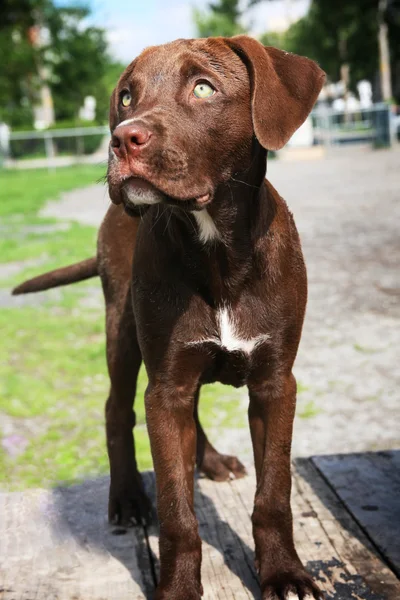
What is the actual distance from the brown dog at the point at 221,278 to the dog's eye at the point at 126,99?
1 centimetres

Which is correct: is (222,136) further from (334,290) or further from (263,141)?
(334,290)

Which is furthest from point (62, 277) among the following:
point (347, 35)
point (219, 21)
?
point (219, 21)

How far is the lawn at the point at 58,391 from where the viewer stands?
456 centimetres

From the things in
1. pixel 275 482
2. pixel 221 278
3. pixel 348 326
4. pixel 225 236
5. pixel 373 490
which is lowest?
pixel 348 326

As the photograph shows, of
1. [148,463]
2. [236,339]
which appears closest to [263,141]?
[236,339]

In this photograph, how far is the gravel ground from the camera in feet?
15.7

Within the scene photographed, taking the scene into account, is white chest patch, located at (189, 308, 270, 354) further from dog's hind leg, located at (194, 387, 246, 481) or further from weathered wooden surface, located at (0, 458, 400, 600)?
dog's hind leg, located at (194, 387, 246, 481)

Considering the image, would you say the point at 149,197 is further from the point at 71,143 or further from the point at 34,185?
the point at 71,143

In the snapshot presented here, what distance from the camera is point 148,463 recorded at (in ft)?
14.5

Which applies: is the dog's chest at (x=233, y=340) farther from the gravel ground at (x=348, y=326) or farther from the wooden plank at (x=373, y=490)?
the gravel ground at (x=348, y=326)

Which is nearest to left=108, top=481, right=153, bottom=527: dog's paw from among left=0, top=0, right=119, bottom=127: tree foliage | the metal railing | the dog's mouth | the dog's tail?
the dog's tail

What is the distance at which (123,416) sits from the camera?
3479 mm

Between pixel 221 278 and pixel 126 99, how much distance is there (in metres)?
0.69

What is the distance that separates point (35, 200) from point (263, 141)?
17629 millimetres
